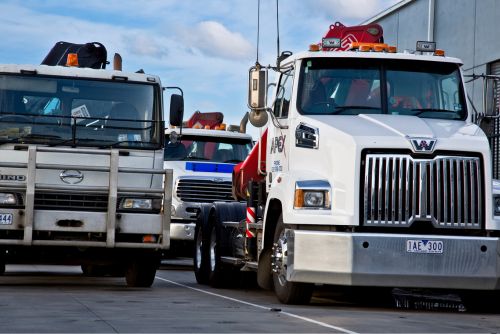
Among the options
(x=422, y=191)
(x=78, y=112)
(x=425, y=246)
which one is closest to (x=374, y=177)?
(x=422, y=191)

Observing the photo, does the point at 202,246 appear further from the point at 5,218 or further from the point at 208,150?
the point at 208,150

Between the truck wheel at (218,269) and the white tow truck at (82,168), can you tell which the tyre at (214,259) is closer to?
the truck wheel at (218,269)

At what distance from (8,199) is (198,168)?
27.6ft

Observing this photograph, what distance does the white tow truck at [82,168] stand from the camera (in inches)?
638

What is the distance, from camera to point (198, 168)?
24297 millimetres

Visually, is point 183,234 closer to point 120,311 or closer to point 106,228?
point 106,228

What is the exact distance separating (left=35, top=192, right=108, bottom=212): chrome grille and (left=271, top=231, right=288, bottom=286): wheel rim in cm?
295

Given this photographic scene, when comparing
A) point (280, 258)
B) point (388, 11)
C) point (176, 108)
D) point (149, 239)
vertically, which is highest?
point (388, 11)

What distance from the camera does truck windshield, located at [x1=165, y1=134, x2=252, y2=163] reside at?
2466 cm

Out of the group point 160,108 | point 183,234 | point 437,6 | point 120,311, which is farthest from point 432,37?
point 120,311

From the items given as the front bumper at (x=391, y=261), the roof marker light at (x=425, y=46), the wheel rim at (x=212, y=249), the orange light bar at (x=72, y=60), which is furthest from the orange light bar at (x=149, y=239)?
the roof marker light at (x=425, y=46)

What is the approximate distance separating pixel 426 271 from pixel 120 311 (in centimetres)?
333

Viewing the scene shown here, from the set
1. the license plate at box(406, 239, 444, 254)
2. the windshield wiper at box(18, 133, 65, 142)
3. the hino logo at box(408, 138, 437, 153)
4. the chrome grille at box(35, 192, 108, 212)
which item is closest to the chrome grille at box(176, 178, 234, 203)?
the windshield wiper at box(18, 133, 65, 142)

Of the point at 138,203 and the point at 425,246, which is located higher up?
the point at 138,203
